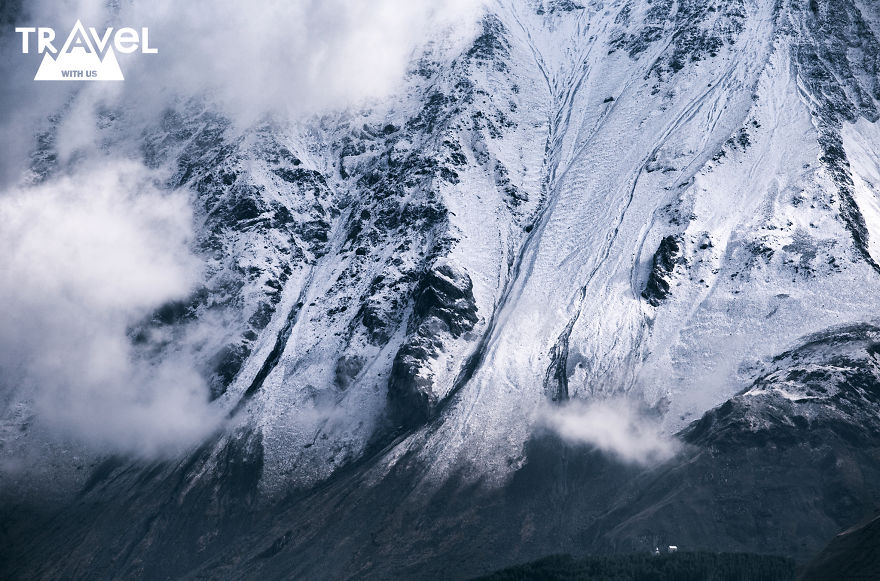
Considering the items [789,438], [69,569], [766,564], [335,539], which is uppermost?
[69,569]

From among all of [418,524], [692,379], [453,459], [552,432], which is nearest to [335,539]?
[418,524]

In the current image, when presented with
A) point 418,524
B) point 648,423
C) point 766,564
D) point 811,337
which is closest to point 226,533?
point 418,524

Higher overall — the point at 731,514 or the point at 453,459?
the point at 453,459

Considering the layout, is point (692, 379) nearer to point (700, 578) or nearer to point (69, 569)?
A: point (700, 578)

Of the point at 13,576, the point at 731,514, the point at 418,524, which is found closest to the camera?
the point at 731,514

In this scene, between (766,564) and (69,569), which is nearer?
(766,564)

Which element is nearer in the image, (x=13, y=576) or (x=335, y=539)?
(x=335, y=539)

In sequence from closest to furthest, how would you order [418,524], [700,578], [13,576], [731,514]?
[700,578] < [731,514] < [418,524] < [13,576]

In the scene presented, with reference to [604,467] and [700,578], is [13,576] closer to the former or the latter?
[604,467]

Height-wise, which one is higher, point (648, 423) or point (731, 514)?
point (648, 423)
